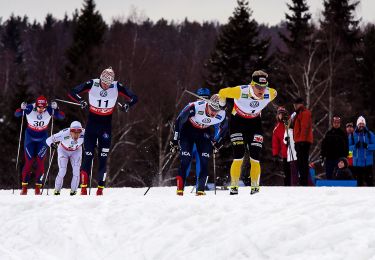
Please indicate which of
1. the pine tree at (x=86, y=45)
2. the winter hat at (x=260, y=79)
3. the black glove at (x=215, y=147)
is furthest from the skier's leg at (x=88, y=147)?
the pine tree at (x=86, y=45)

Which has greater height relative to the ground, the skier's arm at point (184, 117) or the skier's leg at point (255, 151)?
the skier's arm at point (184, 117)

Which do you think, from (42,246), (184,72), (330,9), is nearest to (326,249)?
(42,246)

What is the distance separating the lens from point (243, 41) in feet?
104

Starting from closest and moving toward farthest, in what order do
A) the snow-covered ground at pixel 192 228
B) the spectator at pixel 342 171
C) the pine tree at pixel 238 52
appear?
the snow-covered ground at pixel 192 228, the spectator at pixel 342 171, the pine tree at pixel 238 52

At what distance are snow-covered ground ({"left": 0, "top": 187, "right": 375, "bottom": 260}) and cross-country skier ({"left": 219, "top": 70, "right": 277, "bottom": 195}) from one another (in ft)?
4.54

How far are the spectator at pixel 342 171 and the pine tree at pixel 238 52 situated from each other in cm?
1886

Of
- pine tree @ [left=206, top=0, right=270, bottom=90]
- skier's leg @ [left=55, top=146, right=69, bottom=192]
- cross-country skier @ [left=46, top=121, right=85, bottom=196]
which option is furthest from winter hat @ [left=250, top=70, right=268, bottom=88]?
pine tree @ [left=206, top=0, right=270, bottom=90]

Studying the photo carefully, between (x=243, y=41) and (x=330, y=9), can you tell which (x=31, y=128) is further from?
(x=330, y=9)

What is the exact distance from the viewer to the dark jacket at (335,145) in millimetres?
11938

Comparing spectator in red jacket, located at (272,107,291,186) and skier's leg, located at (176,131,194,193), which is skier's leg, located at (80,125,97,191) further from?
spectator in red jacket, located at (272,107,291,186)

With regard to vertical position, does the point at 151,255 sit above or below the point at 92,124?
below

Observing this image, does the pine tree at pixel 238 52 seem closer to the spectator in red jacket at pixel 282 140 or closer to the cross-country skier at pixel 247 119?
the spectator in red jacket at pixel 282 140

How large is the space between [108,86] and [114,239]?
4236 mm

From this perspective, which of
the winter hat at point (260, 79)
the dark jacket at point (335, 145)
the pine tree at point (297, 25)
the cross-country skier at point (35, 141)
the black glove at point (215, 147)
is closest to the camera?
the winter hat at point (260, 79)
